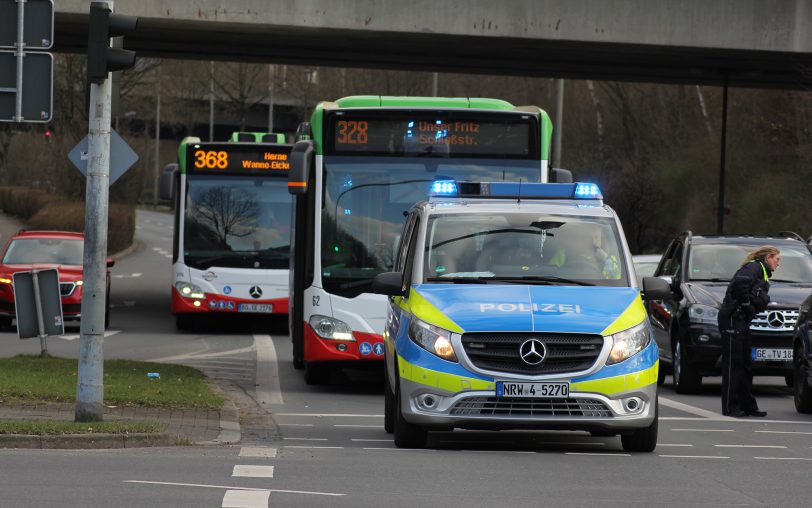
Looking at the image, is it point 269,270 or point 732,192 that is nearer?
point 269,270

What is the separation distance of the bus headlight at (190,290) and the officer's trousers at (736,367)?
13.6 meters

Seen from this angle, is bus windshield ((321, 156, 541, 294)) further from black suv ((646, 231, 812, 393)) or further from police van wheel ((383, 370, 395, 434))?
police van wheel ((383, 370, 395, 434))

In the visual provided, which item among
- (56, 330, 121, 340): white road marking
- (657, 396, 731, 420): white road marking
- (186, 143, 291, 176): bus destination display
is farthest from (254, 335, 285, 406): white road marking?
(657, 396, 731, 420): white road marking

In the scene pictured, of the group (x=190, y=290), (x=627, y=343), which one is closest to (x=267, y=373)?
(x=190, y=290)

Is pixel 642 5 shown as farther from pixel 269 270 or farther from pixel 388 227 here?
pixel 388 227

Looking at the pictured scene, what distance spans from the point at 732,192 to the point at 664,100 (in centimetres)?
845

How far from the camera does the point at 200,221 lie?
94.7 feet

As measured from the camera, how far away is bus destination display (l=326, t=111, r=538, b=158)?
17953 mm

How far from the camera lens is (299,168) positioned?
1733cm

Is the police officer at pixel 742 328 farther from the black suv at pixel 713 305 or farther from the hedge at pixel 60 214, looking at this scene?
the hedge at pixel 60 214

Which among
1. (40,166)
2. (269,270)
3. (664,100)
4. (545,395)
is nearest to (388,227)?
(545,395)

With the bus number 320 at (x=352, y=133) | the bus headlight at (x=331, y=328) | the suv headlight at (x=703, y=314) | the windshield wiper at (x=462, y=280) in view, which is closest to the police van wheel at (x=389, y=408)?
the windshield wiper at (x=462, y=280)

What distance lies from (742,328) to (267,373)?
7042 mm

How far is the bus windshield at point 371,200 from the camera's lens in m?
17.6
